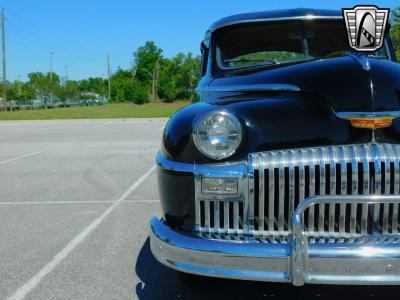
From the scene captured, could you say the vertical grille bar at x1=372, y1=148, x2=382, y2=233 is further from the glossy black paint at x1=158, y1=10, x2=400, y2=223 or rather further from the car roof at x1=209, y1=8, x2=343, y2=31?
the car roof at x1=209, y1=8, x2=343, y2=31

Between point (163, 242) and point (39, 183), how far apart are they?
4996 mm

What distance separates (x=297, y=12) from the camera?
151 inches

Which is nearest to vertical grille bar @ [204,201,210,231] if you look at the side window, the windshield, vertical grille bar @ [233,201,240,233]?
vertical grille bar @ [233,201,240,233]

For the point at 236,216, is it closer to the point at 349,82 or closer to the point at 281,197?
the point at 281,197

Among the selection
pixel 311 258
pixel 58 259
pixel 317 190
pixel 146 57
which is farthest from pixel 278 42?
pixel 146 57

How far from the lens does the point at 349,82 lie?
8.00 ft

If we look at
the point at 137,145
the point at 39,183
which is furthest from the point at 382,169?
the point at 137,145

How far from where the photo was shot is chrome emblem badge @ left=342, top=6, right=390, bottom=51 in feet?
8.30

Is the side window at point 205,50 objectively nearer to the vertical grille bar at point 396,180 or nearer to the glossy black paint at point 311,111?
the glossy black paint at point 311,111

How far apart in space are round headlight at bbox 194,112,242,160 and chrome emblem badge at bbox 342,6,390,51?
820 mm

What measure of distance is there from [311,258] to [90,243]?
242cm

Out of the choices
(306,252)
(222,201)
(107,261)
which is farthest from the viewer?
(107,261)

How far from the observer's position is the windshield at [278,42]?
146 inches

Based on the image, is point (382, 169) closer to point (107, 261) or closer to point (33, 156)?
point (107, 261)
